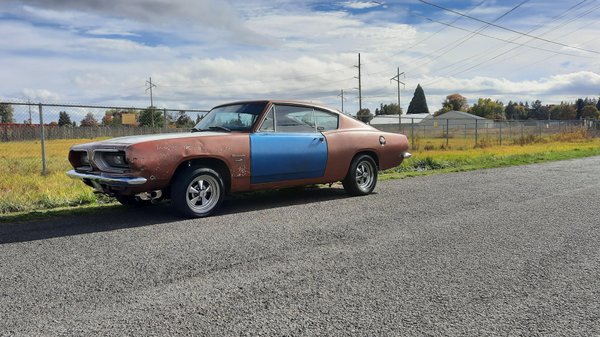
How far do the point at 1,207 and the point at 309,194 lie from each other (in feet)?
14.8

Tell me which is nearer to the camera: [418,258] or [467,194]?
[418,258]

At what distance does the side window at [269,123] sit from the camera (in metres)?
6.78

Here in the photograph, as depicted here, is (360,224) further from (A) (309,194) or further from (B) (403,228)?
(A) (309,194)

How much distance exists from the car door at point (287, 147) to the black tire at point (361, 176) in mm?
659

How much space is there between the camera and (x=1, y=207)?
261 inches

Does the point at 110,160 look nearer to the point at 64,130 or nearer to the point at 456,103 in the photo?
the point at 64,130

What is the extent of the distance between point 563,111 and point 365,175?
5637 inches

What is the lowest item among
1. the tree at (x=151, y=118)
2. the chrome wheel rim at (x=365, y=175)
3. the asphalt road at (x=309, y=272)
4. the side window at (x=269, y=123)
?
the asphalt road at (x=309, y=272)

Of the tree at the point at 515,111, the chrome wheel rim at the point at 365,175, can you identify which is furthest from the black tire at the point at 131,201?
the tree at the point at 515,111

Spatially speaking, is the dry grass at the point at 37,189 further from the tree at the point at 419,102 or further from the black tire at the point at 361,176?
the tree at the point at 419,102

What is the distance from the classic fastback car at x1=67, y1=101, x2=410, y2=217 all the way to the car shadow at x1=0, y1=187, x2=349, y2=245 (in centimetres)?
26

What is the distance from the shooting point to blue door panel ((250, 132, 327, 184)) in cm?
659

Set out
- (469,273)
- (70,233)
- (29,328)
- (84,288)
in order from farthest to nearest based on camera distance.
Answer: (70,233), (469,273), (84,288), (29,328)

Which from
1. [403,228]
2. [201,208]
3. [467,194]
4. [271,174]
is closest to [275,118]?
[271,174]
